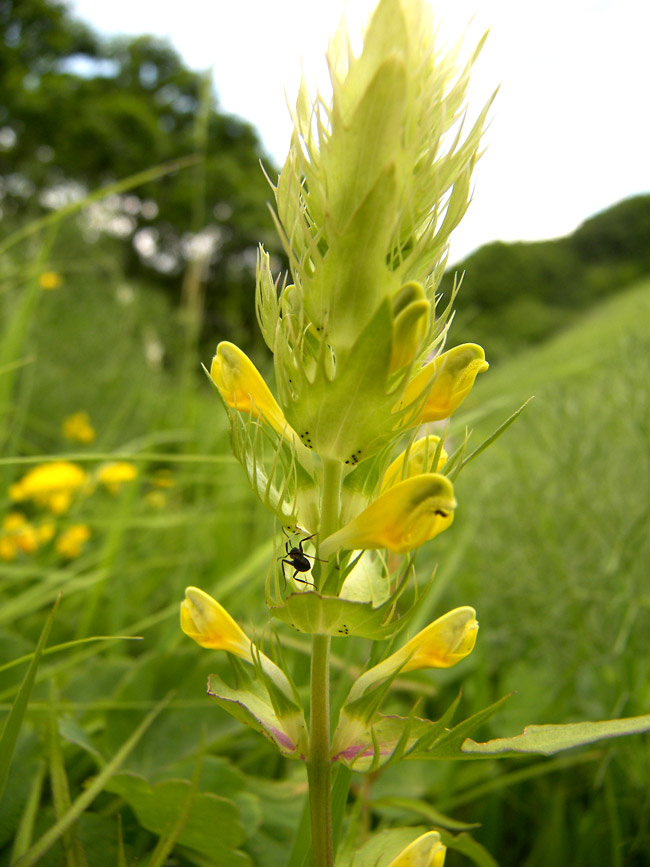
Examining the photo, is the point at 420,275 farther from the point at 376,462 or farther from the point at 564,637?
the point at 564,637

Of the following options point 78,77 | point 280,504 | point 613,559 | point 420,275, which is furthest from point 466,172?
point 78,77

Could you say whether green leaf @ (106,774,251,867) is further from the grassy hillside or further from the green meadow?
the grassy hillside

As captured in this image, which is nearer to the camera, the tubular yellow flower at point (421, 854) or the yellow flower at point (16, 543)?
the tubular yellow flower at point (421, 854)

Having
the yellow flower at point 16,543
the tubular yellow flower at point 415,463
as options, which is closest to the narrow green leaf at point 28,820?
the tubular yellow flower at point 415,463

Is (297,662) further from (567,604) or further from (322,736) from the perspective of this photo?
(567,604)

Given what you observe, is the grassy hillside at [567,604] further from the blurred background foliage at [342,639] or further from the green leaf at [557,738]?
the green leaf at [557,738]

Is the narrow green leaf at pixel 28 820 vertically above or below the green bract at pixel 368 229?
below
